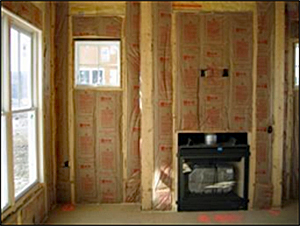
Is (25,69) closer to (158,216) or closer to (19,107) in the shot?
(19,107)

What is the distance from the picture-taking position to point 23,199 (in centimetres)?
343

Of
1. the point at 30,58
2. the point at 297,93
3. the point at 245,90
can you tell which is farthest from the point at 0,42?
the point at 297,93

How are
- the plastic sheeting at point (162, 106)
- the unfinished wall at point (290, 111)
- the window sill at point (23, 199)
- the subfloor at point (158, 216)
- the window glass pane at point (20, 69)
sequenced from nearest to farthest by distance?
the window sill at point (23, 199)
the window glass pane at point (20, 69)
the subfloor at point (158, 216)
the plastic sheeting at point (162, 106)
the unfinished wall at point (290, 111)

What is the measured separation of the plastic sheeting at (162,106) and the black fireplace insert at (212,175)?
165mm

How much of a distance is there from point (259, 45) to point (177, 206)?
7.44ft

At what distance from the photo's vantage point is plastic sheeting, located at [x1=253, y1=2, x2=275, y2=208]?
436 cm

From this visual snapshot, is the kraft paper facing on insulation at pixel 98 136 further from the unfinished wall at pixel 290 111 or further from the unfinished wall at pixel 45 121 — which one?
the unfinished wall at pixel 290 111

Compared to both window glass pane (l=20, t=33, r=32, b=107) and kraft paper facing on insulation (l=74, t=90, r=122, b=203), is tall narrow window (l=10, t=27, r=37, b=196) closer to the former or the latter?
window glass pane (l=20, t=33, r=32, b=107)

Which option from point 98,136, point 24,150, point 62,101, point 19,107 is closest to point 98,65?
point 62,101

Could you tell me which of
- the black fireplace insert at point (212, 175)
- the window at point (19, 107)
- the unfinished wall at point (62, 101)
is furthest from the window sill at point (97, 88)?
the black fireplace insert at point (212, 175)

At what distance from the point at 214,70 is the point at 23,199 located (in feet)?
8.70

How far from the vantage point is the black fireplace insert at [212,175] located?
14.3 feet

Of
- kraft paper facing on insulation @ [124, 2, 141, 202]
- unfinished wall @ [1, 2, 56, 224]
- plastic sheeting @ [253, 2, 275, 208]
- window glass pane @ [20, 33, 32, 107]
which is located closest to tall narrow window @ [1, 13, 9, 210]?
unfinished wall @ [1, 2, 56, 224]

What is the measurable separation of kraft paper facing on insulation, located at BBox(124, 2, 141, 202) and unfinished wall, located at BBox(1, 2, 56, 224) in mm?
954
